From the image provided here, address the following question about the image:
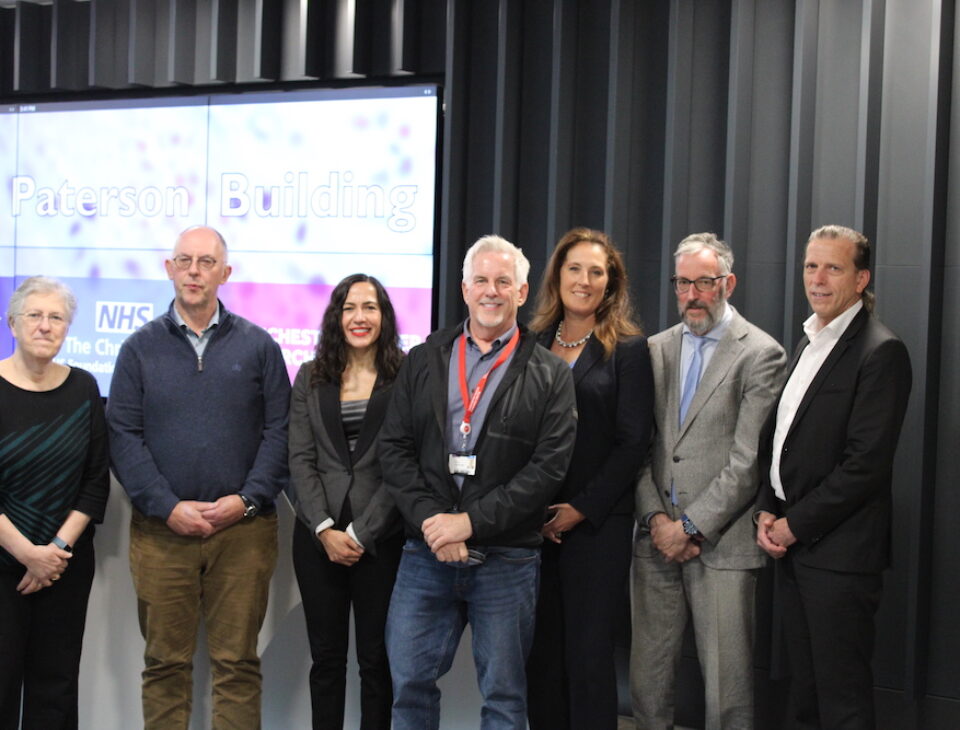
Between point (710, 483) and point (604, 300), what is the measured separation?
0.65m

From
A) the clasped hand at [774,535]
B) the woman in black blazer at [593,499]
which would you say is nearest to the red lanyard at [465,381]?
the woman in black blazer at [593,499]

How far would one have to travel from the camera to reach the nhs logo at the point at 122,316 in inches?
214

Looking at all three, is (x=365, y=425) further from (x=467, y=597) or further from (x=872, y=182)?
(x=872, y=182)

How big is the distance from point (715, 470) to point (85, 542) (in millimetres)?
Result: 1928

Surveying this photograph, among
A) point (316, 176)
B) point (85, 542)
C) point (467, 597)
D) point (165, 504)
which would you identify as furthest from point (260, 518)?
point (316, 176)

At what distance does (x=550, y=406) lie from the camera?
3.09m

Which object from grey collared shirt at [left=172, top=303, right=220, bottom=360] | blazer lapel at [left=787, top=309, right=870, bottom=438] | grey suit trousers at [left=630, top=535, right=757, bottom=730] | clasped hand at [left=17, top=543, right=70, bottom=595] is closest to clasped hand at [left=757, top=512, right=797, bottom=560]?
grey suit trousers at [left=630, top=535, right=757, bottom=730]

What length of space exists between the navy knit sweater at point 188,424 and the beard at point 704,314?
51.7 inches

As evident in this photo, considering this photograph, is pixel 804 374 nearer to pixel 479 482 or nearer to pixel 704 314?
pixel 704 314

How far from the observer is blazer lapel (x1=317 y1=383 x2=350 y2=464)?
3303 mm

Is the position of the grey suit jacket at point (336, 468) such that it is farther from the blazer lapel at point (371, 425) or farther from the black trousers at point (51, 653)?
the black trousers at point (51, 653)

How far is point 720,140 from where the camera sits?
435 centimetres

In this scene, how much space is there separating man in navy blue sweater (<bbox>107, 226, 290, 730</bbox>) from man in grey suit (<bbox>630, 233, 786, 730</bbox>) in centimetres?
121

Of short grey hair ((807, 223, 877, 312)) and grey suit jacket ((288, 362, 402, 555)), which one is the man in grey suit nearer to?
short grey hair ((807, 223, 877, 312))
